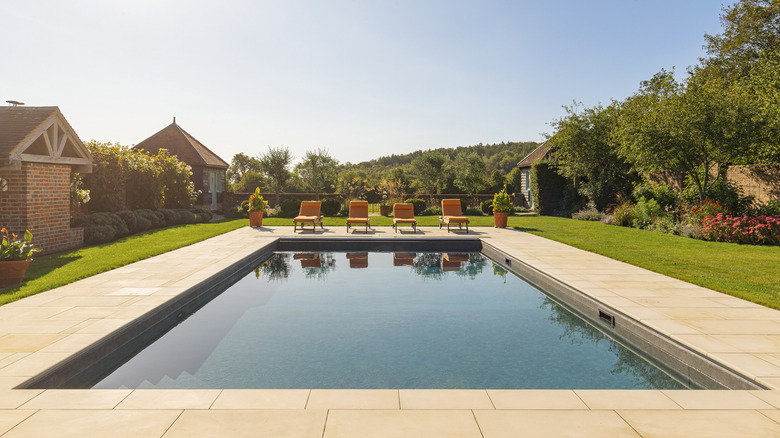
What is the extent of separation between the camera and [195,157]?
79.8 feet

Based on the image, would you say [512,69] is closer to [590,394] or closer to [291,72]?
[291,72]

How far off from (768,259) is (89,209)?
714 inches

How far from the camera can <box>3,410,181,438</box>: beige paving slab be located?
2.36 m

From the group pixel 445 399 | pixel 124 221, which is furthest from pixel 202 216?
pixel 445 399

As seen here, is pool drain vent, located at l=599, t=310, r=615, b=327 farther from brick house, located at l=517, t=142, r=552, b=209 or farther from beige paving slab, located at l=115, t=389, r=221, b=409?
brick house, located at l=517, t=142, r=552, b=209

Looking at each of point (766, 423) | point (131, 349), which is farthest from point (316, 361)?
point (766, 423)

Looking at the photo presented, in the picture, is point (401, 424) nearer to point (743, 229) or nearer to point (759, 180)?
point (743, 229)

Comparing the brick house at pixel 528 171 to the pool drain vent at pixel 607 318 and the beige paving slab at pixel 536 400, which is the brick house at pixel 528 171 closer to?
the pool drain vent at pixel 607 318

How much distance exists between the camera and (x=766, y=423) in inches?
98.8

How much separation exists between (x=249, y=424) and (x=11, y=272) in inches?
232

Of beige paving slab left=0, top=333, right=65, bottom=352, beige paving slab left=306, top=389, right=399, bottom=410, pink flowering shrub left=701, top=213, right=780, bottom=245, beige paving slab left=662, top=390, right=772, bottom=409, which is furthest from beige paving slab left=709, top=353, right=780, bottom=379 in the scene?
pink flowering shrub left=701, top=213, right=780, bottom=245

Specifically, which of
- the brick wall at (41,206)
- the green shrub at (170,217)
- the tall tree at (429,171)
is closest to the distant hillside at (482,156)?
the tall tree at (429,171)

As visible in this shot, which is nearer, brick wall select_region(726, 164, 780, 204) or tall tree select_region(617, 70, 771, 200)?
tall tree select_region(617, 70, 771, 200)

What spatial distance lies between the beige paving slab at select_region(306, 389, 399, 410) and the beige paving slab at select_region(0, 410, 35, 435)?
166 centimetres
